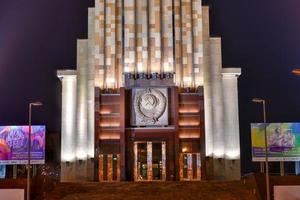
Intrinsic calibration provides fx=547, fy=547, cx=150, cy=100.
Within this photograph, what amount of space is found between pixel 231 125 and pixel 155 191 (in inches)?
474

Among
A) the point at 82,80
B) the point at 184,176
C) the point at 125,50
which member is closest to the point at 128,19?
the point at 125,50

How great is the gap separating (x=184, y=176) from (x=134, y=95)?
312 inches

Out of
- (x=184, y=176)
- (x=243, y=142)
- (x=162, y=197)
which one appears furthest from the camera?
(x=243, y=142)

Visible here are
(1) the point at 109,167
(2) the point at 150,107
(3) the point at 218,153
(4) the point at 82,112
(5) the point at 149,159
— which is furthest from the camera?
(4) the point at 82,112

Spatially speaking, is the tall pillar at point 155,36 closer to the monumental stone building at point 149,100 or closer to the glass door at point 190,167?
the monumental stone building at point 149,100

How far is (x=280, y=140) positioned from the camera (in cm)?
4616

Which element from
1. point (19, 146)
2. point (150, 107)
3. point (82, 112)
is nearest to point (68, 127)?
point (82, 112)

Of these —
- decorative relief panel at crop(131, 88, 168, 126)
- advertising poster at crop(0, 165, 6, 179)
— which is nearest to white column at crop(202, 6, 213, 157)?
decorative relief panel at crop(131, 88, 168, 126)

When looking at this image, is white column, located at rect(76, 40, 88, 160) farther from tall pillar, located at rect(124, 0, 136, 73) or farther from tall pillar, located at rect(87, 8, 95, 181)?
tall pillar, located at rect(124, 0, 136, 73)

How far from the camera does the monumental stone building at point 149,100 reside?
45.4m

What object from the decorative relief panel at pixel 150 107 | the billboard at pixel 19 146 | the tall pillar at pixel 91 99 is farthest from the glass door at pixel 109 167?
the billboard at pixel 19 146

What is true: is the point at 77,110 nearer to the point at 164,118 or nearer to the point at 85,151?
the point at 85,151

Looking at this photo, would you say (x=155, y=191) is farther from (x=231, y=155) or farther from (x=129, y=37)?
(x=129, y=37)

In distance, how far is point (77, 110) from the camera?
4719cm
